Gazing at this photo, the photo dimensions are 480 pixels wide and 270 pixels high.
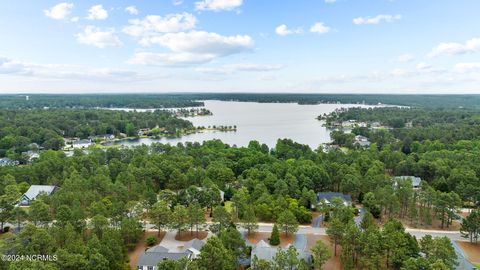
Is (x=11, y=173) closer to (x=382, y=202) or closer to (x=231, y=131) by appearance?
(x=382, y=202)

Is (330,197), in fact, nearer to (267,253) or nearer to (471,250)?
(471,250)

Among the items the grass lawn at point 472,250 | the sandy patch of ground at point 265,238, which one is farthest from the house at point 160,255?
the grass lawn at point 472,250

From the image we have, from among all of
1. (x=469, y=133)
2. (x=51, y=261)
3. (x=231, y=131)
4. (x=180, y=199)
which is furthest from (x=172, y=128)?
(x=51, y=261)

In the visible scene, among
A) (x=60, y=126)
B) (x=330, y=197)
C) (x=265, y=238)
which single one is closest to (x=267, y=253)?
(x=265, y=238)

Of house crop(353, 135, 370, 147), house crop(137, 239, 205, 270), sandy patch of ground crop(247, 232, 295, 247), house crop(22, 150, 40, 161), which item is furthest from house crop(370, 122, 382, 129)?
house crop(137, 239, 205, 270)

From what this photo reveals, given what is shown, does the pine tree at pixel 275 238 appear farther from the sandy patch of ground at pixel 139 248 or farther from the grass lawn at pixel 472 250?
the grass lawn at pixel 472 250

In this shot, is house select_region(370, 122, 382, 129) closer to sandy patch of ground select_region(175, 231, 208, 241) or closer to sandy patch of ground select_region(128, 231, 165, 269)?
sandy patch of ground select_region(175, 231, 208, 241)
